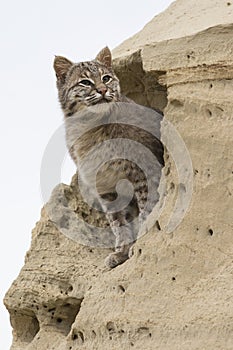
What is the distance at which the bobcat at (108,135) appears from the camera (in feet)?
20.6

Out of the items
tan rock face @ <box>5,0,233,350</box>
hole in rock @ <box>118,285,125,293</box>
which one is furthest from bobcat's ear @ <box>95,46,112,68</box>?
hole in rock @ <box>118,285,125,293</box>

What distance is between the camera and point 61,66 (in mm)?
6789

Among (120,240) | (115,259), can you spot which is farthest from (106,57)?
(115,259)

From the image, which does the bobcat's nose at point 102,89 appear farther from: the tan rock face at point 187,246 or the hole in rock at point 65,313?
the hole in rock at point 65,313

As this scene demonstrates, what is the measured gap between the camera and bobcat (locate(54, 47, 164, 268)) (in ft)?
20.6

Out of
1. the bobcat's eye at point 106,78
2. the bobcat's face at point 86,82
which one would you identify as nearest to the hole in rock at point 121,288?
the bobcat's face at point 86,82

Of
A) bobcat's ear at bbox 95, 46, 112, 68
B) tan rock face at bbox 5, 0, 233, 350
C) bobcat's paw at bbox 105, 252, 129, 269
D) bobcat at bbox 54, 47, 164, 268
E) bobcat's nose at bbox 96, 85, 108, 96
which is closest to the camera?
tan rock face at bbox 5, 0, 233, 350

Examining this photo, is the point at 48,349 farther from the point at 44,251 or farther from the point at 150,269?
the point at 150,269

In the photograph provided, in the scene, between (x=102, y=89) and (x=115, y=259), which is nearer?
(x=115, y=259)

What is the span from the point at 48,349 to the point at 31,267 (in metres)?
0.57

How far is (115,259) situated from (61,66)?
149 centimetres

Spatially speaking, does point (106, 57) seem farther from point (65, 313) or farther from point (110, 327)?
point (110, 327)

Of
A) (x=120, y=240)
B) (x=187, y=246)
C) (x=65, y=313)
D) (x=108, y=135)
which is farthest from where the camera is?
(x=108, y=135)

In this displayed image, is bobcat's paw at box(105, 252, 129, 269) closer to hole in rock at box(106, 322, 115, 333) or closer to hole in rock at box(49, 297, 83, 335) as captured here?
hole in rock at box(49, 297, 83, 335)
